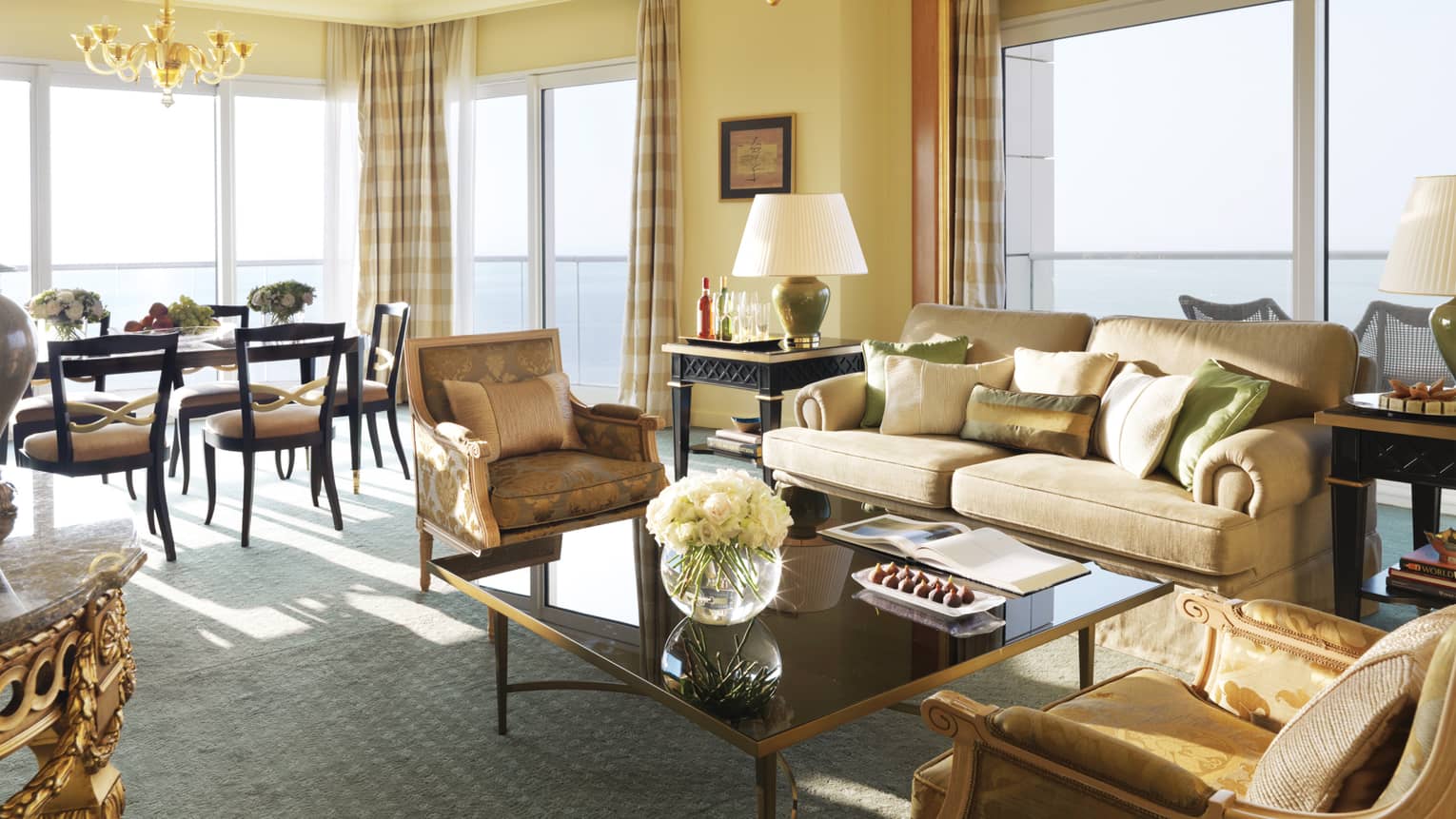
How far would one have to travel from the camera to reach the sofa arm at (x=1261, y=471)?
10.2 feet

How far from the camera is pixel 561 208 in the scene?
7902mm

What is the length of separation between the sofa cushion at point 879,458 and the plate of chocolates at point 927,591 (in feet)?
3.87

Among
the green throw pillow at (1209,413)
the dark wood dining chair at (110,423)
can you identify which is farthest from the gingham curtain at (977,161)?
the dark wood dining chair at (110,423)

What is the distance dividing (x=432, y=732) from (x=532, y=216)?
5558mm

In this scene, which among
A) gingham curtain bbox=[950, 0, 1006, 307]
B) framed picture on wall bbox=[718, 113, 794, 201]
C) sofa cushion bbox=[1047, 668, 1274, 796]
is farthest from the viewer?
framed picture on wall bbox=[718, 113, 794, 201]

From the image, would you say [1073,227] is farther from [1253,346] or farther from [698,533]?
[698,533]

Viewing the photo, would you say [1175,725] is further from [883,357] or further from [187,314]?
[187,314]

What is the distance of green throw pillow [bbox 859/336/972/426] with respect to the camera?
4.46 metres

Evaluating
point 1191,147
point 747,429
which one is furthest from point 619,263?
point 1191,147

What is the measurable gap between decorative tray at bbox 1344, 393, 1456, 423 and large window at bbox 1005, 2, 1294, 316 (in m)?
2.50

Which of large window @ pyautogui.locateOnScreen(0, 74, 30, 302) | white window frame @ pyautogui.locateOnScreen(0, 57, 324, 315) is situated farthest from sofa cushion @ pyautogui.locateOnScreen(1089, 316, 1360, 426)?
large window @ pyautogui.locateOnScreen(0, 74, 30, 302)

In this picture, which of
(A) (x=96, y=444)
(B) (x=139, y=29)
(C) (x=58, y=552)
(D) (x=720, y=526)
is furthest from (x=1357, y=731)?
(B) (x=139, y=29)

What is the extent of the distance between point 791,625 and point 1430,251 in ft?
6.77

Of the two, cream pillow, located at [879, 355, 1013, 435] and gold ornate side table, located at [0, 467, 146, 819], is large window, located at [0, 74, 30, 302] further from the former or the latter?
gold ornate side table, located at [0, 467, 146, 819]
